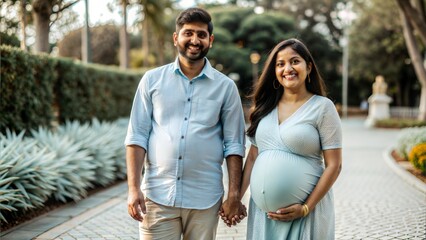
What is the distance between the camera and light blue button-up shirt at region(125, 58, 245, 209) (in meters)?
2.88

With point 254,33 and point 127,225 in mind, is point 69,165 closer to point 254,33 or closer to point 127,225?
point 127,225

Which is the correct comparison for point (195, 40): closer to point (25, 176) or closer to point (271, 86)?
point (271, 86)

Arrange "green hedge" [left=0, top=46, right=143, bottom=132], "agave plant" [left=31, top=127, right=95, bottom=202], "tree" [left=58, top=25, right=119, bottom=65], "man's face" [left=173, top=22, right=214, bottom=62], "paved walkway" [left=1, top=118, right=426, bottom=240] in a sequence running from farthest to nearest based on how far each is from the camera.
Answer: "tree" [left=58, top=25, right=119, bottom=65] → "green hedge" [left=0, top=46, right=143, bottom=132] → "agave plant" [left=31, top=127, right=95, bottom=202] → "paved walkway" [left=1, top=118, right=426, bottom=240] → "man's face" [left=173, top=22, right=214, bottom=62]

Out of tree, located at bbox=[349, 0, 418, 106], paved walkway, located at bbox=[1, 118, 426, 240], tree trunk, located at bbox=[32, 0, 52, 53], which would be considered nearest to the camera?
paved walkway, located at bbox=[1, 118, 426, 240]

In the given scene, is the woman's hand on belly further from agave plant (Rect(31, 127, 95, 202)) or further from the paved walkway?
agave plant (Rect(31, 127, 95, 202))

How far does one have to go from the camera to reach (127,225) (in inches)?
229

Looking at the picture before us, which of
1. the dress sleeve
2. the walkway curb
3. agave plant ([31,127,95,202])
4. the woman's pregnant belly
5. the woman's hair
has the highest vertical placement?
the woman's hair

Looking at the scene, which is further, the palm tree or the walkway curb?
the palm tree

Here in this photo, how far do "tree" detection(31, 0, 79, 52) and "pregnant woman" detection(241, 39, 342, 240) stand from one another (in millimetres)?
8515

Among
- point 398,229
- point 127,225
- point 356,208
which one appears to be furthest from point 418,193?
point 127,225

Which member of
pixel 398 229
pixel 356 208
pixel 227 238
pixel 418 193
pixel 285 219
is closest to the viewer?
pixel 285 219

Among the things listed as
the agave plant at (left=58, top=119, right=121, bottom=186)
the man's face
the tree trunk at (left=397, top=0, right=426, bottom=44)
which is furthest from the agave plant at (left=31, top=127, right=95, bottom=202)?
the tree trunk at (left=397, top=0, right=426, bottom=44)

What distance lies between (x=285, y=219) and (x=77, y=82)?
386 inches

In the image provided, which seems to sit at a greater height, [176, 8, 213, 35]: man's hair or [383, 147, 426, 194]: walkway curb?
[176, 8, 213, 35]: man's hair
